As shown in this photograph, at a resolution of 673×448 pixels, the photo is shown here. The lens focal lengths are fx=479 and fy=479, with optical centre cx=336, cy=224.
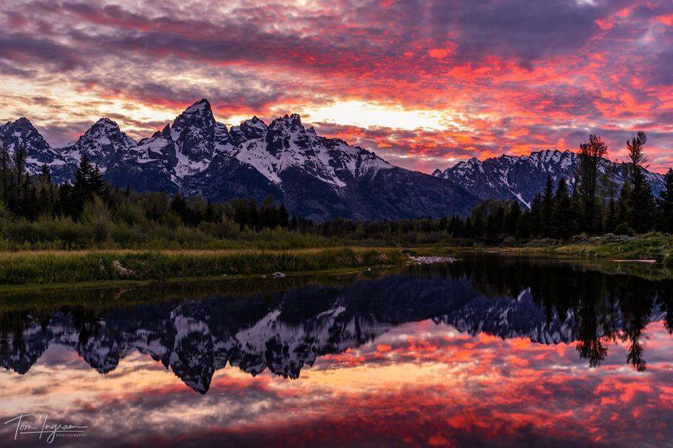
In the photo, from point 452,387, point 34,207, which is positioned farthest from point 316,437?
point 34,207

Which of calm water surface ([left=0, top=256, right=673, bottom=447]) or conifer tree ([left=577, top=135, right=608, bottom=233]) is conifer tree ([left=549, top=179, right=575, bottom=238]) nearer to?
conifer tree ([left=577, top=135, right=608, bottom=233])

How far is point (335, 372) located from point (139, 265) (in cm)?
2305

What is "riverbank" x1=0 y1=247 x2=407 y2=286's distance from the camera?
1087 inches

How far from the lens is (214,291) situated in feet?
93.9

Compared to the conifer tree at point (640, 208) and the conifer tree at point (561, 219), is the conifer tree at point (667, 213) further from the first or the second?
the conifer tree at point (561, 219)

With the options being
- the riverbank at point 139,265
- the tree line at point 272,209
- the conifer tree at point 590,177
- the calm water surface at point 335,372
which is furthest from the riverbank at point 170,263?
the conifer tree at point 590,177

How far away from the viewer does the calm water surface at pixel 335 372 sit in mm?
8391

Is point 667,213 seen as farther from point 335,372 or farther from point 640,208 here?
point 335,372

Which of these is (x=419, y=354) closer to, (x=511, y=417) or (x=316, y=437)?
(x=511, y=417)

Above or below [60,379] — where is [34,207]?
above

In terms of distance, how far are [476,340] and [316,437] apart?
32.7 ft

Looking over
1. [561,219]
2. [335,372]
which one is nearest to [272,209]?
[561,219]

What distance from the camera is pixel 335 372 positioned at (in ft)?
40.8

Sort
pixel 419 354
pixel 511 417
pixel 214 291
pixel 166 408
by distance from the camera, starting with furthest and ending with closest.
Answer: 1. pixel 214 291
2. pixel 419 354
3. pixel 166 408
4. pixel 511 417
